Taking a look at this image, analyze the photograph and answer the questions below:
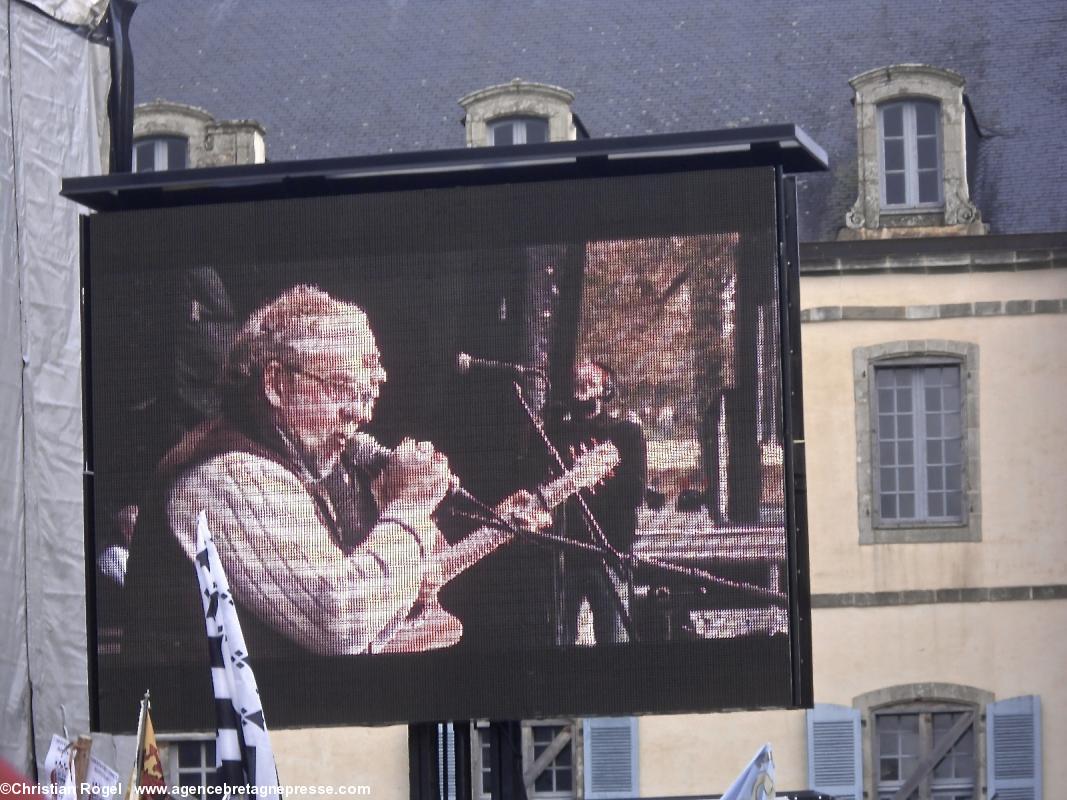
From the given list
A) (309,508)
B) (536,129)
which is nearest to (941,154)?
(536,129)

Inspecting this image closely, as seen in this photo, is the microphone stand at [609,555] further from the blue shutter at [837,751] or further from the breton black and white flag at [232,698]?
the blue shutter at [837,751]

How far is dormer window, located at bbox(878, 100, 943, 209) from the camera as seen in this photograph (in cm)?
1567

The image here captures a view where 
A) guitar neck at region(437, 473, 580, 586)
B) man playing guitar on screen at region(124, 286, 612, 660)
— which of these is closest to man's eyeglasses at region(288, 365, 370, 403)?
man playing guitar on screen at region(124, 286, 612, 660)

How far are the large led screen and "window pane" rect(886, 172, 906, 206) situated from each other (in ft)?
26.4

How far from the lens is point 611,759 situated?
591 inches

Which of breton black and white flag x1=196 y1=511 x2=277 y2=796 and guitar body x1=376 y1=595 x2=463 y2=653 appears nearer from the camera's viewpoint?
breton black and white flag x1=196 y1=511 x2=277 y2=796

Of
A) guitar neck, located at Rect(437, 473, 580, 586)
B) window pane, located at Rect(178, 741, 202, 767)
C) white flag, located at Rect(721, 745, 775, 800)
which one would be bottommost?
window pane, located at Rect(178, 741, 202, 767)

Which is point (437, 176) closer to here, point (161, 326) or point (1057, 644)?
point (161, 326)

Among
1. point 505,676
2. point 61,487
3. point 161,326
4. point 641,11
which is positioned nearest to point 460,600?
point 505,676

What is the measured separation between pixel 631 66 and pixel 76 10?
658 centimetres

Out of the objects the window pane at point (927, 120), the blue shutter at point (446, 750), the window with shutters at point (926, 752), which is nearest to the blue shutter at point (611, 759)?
the blue shutter at point (446, 750)

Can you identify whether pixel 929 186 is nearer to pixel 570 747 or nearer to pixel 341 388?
pixel 570 747

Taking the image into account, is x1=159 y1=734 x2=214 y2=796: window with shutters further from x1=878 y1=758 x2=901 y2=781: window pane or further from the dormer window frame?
x1=878 y1=758 x2=901 y2=781: window pane

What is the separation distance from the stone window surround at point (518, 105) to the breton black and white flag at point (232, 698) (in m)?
10.3
